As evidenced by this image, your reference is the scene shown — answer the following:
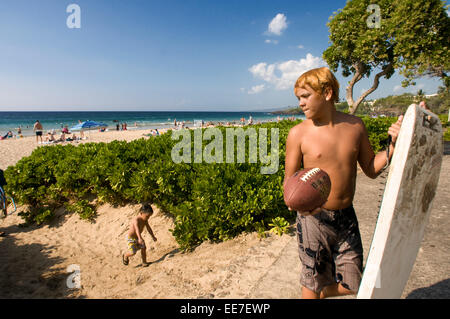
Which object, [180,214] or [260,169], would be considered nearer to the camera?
[180,214]

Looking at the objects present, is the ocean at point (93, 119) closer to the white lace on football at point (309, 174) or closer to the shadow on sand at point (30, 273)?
the shadow on sand at point (30, 273)

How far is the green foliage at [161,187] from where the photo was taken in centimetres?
412

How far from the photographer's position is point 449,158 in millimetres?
9836

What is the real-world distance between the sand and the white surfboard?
138cm

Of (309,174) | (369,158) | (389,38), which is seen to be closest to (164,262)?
(309,174)

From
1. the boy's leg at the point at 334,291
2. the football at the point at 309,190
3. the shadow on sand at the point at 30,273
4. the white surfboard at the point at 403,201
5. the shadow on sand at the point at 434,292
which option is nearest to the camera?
the white surfboard at the point at 403,201

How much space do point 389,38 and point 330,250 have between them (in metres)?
13.3

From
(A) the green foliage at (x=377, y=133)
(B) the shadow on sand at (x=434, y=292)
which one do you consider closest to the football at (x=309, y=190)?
(B) the shadow on sand at (x=434, y=292)

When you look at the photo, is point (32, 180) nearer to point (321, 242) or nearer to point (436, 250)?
point (321, 242)

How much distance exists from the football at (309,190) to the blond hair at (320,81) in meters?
0.69

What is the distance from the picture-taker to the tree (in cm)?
934

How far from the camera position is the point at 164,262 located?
426 centimetres

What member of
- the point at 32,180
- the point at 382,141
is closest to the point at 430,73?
the point at 382,141

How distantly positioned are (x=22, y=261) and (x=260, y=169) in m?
5.30
